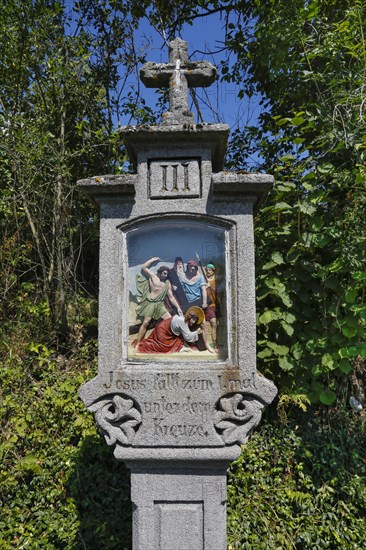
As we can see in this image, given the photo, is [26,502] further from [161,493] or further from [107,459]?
[161,493]

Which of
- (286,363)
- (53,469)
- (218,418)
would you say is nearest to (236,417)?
(218,418)

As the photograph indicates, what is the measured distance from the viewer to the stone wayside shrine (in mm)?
2607

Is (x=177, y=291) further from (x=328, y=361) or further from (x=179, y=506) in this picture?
(x=328, y=361)

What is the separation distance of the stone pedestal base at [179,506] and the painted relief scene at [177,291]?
709 millimetres

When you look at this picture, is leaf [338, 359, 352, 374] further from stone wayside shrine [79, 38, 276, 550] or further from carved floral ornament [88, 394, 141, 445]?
carved floral ornament [88, 394, 141, 445]

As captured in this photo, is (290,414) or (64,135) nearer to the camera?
(290,414)

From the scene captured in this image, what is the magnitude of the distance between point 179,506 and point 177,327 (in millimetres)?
1122

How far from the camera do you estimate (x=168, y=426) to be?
2621 mm

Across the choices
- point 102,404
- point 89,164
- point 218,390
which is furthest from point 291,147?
point 102,404

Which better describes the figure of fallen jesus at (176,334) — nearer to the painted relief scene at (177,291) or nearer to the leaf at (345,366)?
the painted relief scene at (177,291)

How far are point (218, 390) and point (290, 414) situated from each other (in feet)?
5.78

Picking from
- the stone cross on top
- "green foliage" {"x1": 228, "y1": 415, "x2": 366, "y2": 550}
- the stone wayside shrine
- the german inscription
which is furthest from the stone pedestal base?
the stone cross on top

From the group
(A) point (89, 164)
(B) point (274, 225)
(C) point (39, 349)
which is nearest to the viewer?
(B) point (274, 225)

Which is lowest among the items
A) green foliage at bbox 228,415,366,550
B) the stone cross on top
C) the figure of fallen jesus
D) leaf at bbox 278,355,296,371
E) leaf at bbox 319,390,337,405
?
green foliage at bbox 228,415,366,550
